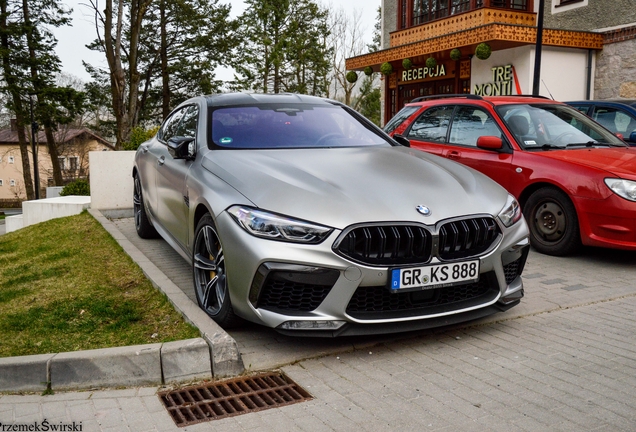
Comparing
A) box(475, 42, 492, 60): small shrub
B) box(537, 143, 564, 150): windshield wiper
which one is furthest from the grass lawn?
box(475, 42, 492, 60): small shrub

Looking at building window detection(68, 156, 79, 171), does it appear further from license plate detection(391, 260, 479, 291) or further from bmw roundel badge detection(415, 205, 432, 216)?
license plate detection(391, 260, 479, 291)

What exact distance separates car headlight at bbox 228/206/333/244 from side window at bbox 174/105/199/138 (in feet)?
5.74

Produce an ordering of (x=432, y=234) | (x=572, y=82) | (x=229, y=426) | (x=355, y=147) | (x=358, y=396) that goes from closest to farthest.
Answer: (x=229, y=426) → (x=358, y=396) → (x=432, y=234) → (x=355, y=147) → (x=572, y=82)

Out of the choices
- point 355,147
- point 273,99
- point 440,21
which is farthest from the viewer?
point 440,21

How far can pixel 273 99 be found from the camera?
570 centimetres

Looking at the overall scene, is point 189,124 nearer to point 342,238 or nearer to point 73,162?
point 342,238

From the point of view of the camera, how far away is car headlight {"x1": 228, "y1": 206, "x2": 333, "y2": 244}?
12.1 ft

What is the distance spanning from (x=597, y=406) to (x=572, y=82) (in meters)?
16.9

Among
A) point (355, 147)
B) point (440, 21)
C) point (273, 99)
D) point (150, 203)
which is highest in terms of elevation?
point (440, 21)

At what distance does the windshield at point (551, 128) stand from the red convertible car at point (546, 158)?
0.04ft

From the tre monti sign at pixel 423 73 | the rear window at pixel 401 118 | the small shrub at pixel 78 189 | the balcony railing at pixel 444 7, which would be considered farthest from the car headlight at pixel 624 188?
the tre monti sign at pixel 423 73

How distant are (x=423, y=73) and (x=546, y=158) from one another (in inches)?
664

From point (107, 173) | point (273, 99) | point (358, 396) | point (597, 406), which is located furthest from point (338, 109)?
point (107, 173)

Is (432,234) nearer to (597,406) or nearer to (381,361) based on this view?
(381,361)
